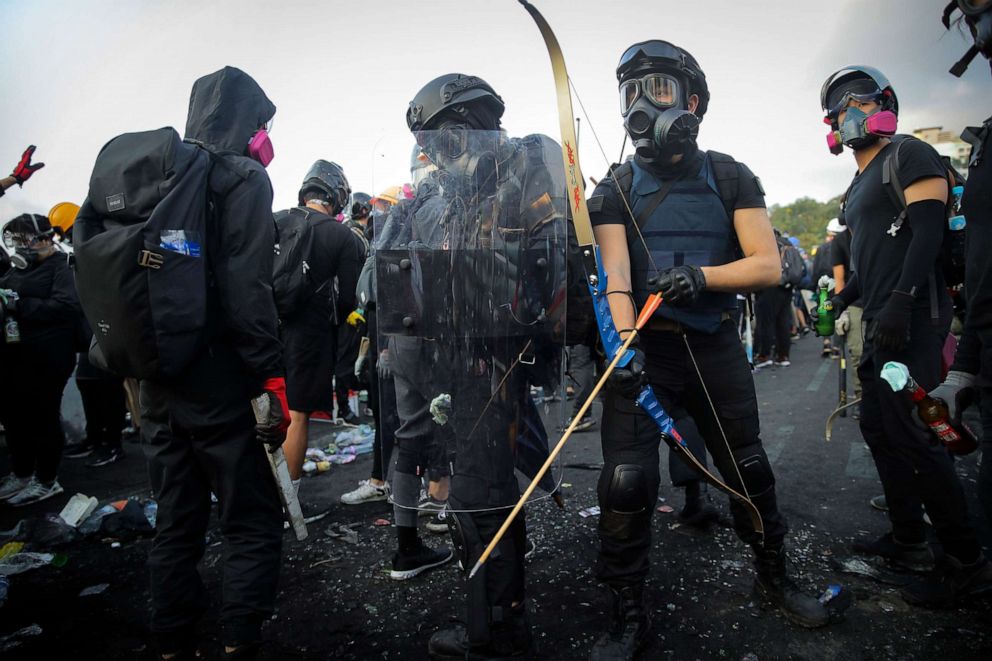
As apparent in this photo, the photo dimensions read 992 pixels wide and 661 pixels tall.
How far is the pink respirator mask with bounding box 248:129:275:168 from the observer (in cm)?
245

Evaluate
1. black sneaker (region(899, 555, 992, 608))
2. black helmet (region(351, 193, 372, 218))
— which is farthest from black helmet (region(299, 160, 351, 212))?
black sneaker (region(899, 555, 992, 608))

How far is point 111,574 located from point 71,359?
259 cm

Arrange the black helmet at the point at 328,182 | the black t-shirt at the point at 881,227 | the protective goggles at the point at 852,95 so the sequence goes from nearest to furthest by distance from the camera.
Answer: the black t-shirt at the point at 881,227 → the protective goggles at the point at 852,95 → the black helmet at the point at 328,182

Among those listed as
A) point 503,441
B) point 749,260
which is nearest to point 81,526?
point 503,441

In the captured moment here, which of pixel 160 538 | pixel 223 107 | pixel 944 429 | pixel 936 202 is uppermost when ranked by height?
pixel 223 107

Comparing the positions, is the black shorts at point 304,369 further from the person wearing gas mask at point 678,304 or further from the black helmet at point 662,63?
the black helmet at point 662,63

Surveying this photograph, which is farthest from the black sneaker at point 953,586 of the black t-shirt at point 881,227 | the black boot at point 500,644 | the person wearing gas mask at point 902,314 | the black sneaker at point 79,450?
the black sneaker at point 79,450

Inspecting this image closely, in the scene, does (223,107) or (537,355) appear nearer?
(537,355)

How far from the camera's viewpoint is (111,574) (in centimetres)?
327

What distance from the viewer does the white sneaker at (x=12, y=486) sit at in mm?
4582

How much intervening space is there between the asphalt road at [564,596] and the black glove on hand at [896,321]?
3.68 ft

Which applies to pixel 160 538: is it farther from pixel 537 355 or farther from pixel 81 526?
pixel 81 526

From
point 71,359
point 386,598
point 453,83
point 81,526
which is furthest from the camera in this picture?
point 71,359

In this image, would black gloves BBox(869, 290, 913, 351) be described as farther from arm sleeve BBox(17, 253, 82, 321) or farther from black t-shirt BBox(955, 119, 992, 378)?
arm sleeve BBox(17, 253, 82, 321)
